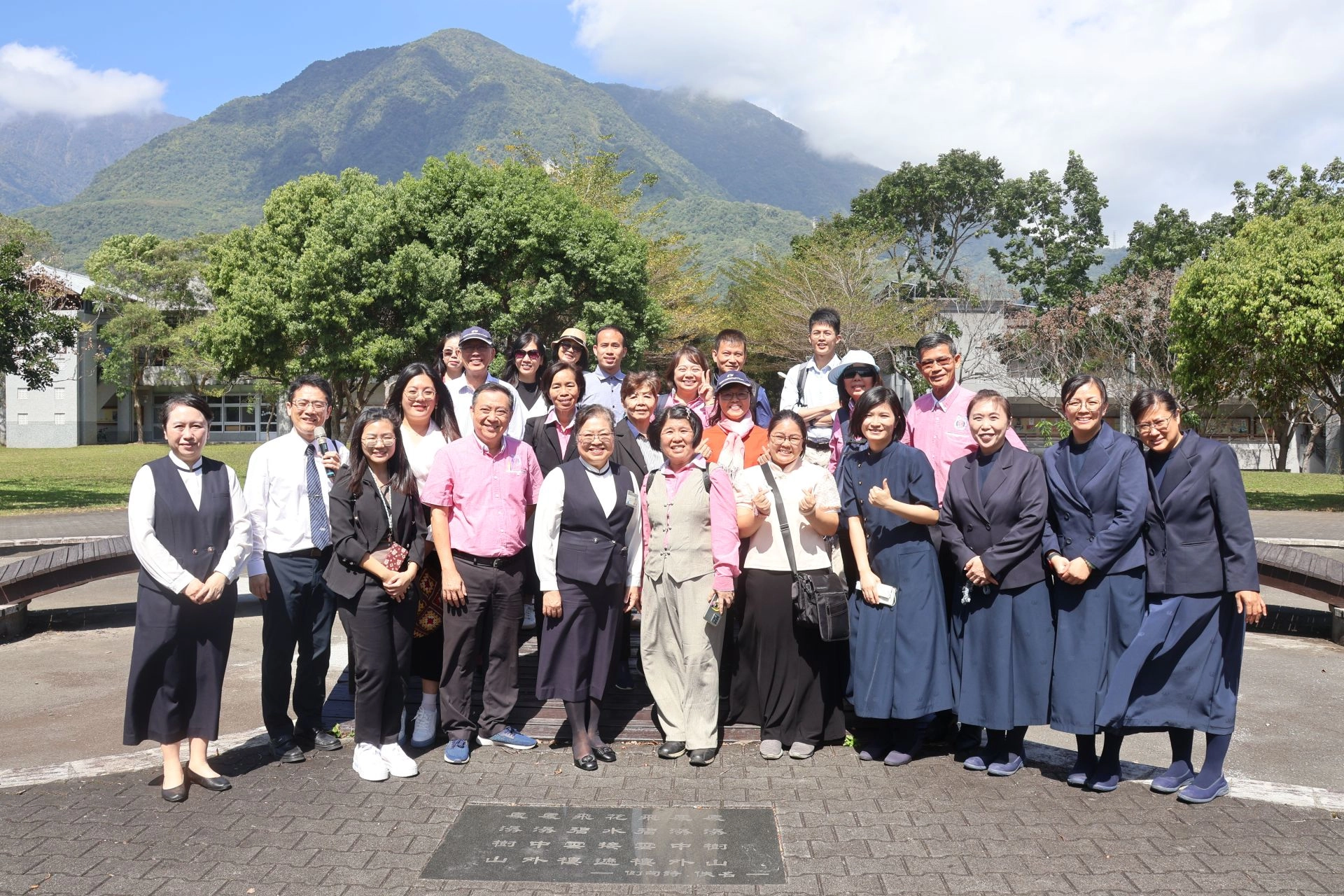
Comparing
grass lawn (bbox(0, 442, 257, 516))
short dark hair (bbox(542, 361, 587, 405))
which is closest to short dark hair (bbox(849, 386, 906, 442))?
short dark hair (bbox(542, 361, 587, 405))

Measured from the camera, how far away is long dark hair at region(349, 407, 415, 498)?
16.5 feet

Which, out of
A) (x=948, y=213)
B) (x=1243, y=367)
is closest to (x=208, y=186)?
(x=948, y=213)

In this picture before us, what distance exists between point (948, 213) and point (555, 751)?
165 ft

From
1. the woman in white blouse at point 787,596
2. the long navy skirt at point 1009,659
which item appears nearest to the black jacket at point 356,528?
the woman in white blouse at point 787,596

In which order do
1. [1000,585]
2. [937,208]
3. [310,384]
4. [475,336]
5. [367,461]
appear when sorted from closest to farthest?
1. [1000,585]
2. [367,461]
3. [310,384]
4. [475,336]
5. [937,208]

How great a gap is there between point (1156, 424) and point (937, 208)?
Result: 161 feet

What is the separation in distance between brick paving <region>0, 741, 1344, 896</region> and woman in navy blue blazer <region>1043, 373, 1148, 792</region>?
356 mm

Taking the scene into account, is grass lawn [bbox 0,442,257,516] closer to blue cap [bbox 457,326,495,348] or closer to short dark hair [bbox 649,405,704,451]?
blue cap [bbox 457,326,495,348]

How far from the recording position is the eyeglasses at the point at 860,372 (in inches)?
233

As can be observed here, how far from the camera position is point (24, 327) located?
57.1 feet

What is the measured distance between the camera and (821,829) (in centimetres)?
432

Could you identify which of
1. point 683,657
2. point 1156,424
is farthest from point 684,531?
point 1156,424

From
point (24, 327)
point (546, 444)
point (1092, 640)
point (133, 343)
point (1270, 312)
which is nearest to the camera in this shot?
point (1092, 640)

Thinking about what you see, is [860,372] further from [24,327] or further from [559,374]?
[24,327]
